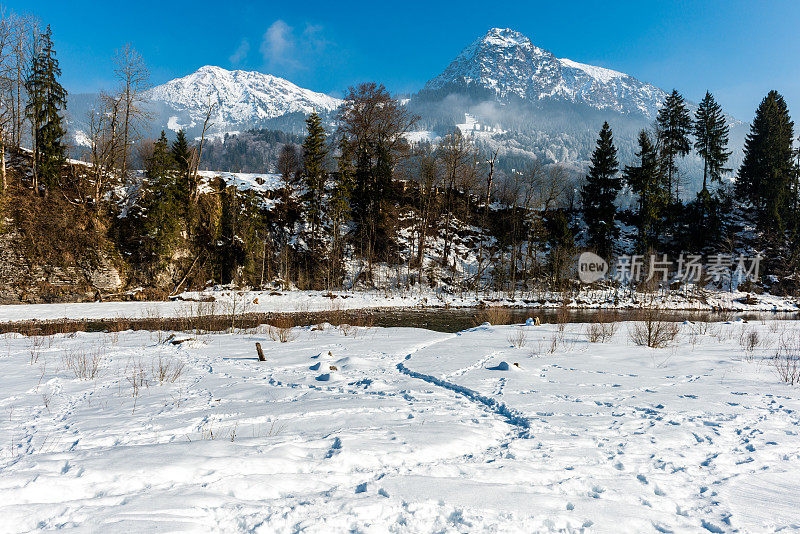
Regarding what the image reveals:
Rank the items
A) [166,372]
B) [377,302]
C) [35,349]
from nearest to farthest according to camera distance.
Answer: [166,372]
[35,349]
[377,302]

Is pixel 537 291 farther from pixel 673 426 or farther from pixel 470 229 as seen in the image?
pixel 673 426

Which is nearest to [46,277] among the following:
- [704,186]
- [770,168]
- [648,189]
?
[648,189]

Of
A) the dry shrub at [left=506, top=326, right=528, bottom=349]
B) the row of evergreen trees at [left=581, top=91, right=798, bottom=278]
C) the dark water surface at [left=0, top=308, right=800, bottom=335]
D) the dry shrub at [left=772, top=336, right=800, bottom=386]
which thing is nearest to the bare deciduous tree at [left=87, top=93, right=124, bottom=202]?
the dark water surface at [left=0, top=308, right=800, bottom=335]

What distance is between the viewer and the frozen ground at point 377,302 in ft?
75.6

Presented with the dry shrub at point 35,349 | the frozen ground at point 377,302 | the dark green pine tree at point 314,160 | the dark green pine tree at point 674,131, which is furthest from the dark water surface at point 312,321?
the dark green pine tree at point 674,131

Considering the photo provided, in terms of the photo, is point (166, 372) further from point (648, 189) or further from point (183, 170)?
point (648, 189)

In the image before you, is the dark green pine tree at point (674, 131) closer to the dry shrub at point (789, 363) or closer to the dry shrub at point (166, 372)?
the dry shrub at point (789, 363)

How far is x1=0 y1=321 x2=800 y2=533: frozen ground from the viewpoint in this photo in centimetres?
275

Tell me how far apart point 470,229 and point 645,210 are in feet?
58.2

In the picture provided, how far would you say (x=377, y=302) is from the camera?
3027 centimetres

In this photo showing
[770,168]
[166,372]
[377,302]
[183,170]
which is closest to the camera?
[166,372]

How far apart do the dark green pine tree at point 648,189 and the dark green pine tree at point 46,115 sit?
1982 inches

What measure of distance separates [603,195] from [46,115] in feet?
170

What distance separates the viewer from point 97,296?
83.4ft
